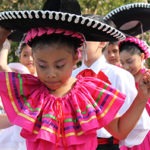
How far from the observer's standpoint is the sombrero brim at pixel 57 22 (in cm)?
232

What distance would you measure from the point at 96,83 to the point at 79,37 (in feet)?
0.91

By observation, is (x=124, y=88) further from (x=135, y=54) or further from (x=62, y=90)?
(x=135, y=54)

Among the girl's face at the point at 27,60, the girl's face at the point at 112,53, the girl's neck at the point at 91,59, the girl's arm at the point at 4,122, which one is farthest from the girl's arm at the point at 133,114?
the girl's face at the point at 112,53

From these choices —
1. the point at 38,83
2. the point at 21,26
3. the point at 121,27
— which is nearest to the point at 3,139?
the point at 38,83

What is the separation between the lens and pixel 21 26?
2549mm

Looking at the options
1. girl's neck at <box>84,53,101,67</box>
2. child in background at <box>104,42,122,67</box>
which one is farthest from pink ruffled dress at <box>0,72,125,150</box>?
child in background at <box>104,42,122,67</box>

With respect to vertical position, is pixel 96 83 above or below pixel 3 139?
above

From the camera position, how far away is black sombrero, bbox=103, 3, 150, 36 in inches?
132

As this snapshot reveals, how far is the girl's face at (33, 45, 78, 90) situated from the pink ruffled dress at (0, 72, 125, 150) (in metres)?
0.10

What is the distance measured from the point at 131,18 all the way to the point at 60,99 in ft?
3.61

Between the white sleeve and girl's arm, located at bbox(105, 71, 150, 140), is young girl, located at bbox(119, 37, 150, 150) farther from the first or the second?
girl's arm, located at bbox(105, 71, 150, 140)

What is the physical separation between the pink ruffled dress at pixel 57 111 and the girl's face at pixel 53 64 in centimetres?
10

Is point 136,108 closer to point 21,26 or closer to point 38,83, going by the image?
point 38,83

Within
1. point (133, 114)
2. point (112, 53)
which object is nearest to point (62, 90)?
point (133, 114)
